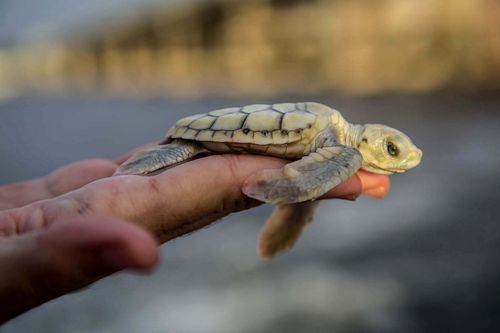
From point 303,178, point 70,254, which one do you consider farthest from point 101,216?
point 303,178

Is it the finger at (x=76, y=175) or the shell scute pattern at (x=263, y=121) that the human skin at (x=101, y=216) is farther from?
the shell scute pattern at (x=263, y=121)

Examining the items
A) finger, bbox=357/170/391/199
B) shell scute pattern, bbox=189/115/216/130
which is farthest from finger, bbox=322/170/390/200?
shell scute pattern, bbox=189/115/216/130

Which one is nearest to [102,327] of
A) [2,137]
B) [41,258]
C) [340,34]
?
[41,258]

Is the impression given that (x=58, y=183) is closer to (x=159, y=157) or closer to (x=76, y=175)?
(x=76, y=175)

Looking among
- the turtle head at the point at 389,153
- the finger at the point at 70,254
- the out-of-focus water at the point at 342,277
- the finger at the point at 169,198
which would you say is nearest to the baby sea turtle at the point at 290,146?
the turtle head at the point at 389,153

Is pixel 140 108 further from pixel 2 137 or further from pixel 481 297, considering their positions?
pixel 481 297

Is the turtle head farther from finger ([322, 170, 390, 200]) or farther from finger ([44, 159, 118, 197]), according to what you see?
finger ([44, 159, 118, 197])

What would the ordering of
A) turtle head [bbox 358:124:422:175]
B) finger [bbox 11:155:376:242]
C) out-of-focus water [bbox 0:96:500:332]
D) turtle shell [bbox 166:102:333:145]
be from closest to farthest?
finger [bbox 11:155:376:242], turtle shell [bbox 166:102:333:145], turtle head [bbox 358:124:422:175], out-of-focus water [bbox 0:96:500:332]
